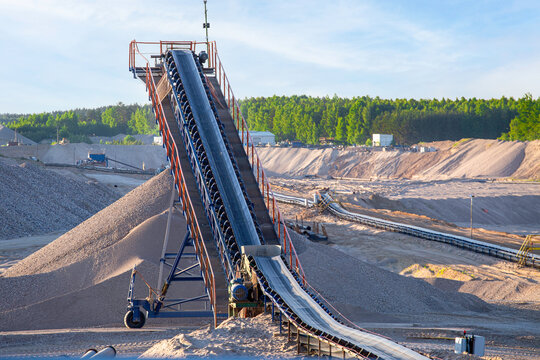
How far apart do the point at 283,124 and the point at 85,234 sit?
13890cm

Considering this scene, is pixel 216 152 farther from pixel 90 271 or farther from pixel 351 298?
pixel 351 298

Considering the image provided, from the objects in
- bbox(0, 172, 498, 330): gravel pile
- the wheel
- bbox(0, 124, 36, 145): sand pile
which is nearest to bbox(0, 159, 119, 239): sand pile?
bbox(0, 172, 498, 330): gravel pile

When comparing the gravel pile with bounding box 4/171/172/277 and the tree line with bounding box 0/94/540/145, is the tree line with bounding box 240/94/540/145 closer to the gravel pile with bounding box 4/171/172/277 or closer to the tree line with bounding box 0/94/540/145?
the tree line with bounding box 0/94/540/145

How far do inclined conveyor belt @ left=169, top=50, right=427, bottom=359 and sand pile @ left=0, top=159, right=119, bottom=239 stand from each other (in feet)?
95.5

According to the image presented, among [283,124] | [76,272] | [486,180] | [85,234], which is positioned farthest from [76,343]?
[283,124]

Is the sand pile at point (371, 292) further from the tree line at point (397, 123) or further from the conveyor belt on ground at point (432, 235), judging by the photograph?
the tree line at point (397, 123)

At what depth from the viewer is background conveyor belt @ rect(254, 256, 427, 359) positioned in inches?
570

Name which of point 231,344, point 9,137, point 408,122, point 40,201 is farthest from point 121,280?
point 9,137

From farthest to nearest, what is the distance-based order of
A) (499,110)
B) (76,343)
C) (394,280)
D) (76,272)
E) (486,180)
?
(499,110) → (486,180) → (394,280) → (76,272) → (76,343)

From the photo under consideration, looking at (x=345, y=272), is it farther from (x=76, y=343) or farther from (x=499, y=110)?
(x=499, y=110)

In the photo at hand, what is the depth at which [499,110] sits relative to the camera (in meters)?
142

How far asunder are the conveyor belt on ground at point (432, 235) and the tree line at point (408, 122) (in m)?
69.0

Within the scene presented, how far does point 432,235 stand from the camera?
1950 inches

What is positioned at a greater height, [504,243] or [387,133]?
[387,133]
